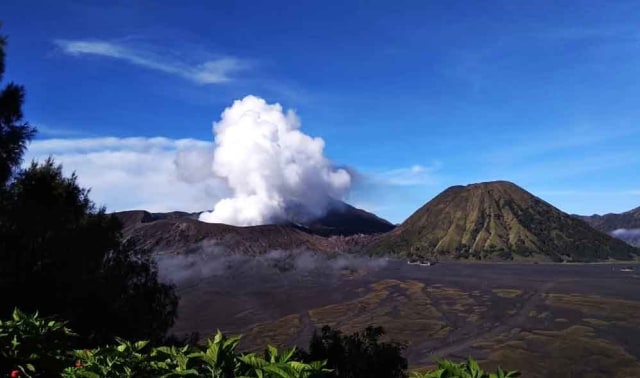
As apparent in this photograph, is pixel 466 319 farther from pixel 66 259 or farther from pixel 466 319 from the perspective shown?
pixel 66 259

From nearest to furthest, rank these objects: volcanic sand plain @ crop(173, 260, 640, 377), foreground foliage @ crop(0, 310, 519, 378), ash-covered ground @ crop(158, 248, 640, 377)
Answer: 1. foreground foliage @ crop(0, 310, 519, 378)
2. volcanic sand plain @ crop(173, 260, 640, 377)
3. ash-covered ground @ crop(158, 248, 640, 377)

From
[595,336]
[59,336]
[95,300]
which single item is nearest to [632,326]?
[595,336]

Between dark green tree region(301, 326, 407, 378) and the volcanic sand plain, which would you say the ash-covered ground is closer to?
the volcanic sand plain

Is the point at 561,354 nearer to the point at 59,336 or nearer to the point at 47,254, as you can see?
the point at 47,254

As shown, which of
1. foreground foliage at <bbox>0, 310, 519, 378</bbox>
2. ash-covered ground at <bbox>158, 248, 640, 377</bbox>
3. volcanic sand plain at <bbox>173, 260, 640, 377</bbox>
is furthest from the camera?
ash-covered ground at <bbox>158, 248, 640, 377</bbox>

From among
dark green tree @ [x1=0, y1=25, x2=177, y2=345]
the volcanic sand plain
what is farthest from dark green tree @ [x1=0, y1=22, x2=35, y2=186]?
the volcanic sand plain

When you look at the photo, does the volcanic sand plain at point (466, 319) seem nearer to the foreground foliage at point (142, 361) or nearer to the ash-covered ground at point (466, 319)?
the ash-covered ground at point (466, 319)
